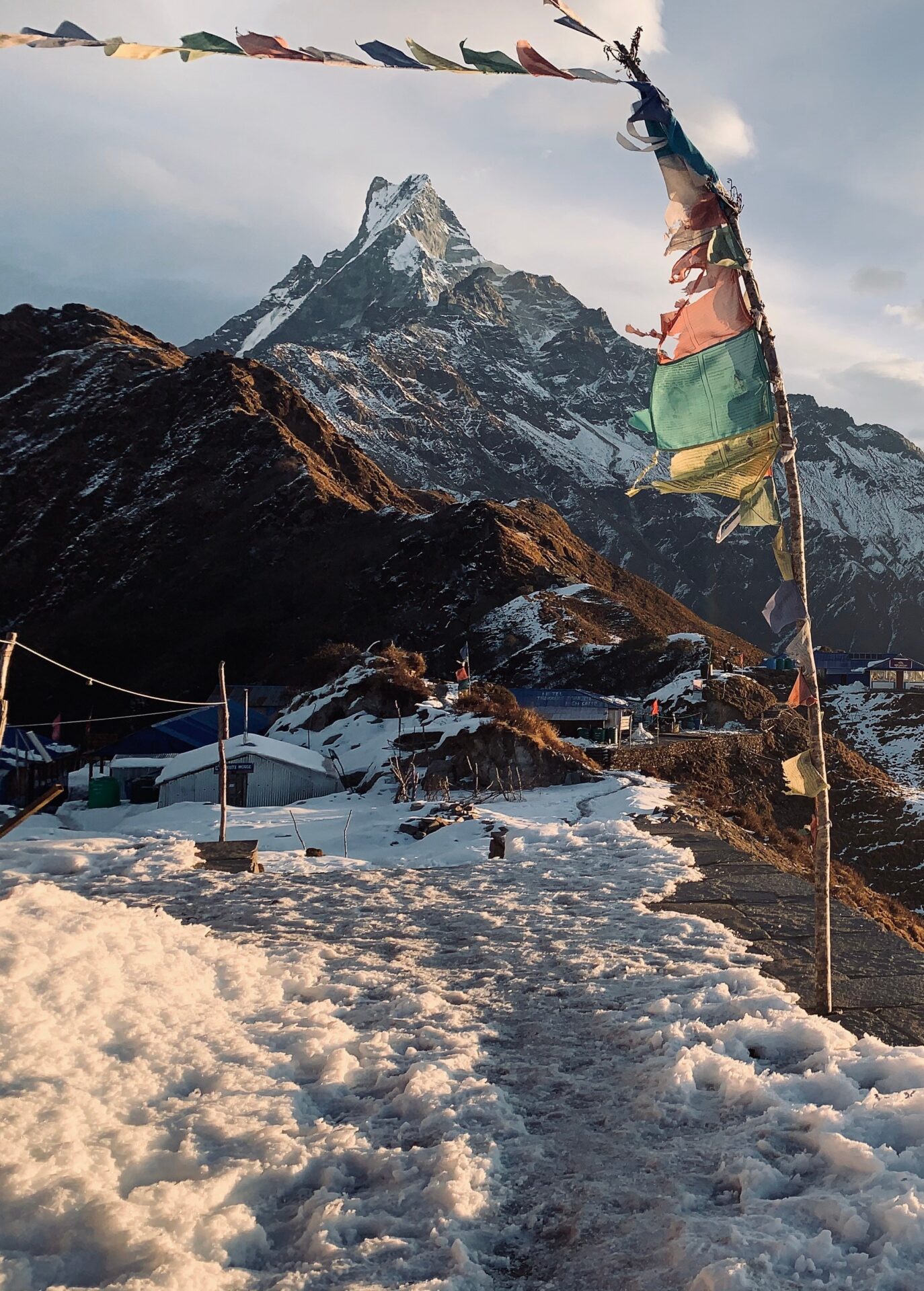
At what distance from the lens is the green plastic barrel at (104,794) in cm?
2838

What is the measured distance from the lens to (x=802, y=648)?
17.1ft

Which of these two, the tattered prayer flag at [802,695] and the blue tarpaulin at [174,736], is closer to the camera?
the tattered prayer flag at [802,695]

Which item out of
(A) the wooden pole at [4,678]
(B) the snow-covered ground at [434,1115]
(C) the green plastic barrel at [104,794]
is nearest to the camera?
(B) the snow-covered ground at [434,1115]

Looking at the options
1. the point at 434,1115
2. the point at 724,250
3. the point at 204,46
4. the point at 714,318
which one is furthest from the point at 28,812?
the point at 724,250

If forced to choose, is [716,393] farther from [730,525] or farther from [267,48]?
[267,48]

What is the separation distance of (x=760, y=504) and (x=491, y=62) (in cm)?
302

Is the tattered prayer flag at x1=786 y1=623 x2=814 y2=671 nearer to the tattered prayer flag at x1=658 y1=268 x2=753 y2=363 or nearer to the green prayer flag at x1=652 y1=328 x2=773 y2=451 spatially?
the green prayer flag at x1=652 y1=328 x2=773 y2=451

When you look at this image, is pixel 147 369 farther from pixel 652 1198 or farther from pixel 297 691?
pixel 652 1198

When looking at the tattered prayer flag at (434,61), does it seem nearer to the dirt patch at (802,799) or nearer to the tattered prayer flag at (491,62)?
the tattered prayer flag at (491,62)

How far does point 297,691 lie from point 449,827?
126ft

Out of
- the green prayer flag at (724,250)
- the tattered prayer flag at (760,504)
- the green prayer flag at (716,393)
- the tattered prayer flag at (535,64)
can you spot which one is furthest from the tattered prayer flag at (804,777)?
the tattered prayer flag at (535,64)

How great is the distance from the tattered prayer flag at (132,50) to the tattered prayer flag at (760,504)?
13.9 feet

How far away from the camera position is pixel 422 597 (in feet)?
243

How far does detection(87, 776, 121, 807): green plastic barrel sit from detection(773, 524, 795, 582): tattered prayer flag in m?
27.7
